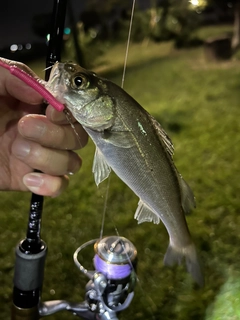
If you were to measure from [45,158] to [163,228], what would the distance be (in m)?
1.46

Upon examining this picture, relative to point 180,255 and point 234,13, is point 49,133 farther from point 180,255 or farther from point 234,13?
point 234,13

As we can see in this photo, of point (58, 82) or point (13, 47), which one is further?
point (13, 47)

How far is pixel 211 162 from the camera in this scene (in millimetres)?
3283

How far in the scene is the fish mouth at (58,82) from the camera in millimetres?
892

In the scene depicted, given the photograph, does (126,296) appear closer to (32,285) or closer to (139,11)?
(32,285)

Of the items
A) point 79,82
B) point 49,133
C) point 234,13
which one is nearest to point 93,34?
point 234,13

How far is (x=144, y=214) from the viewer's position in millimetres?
990

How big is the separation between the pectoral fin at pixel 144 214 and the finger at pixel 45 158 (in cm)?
38

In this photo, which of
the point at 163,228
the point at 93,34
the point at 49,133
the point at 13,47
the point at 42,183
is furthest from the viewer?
the point at 93,34

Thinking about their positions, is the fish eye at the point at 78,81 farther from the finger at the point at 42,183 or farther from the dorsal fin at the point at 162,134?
the finger at the point at 42,183

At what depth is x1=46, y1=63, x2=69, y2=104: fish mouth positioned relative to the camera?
0.89 m

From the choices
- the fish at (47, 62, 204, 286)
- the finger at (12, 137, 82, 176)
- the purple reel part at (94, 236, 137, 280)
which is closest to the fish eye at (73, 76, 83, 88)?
the fish at (47, 62, 204, 286)

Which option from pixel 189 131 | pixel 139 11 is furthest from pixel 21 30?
pixel 189 131

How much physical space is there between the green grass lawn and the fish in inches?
44.2
